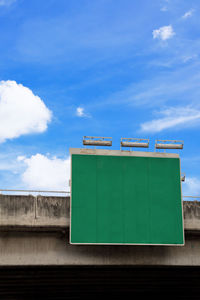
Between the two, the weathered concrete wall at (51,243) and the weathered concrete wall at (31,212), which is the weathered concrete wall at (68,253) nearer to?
the weathered concrete wall at (51,243)

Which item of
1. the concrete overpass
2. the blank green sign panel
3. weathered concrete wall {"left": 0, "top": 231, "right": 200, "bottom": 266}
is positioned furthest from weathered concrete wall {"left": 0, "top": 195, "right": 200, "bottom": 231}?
weathered concrete wall {"left": 0, "top": 231, "right": 200, "bottom": 266}

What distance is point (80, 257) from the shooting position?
2733cm

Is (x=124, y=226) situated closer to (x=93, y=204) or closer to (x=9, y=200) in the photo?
(x=93, y=204)

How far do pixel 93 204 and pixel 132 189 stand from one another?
Answer: 2.50 metres

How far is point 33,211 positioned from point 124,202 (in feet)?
17.4

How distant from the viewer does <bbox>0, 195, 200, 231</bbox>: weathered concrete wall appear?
85.1 feet

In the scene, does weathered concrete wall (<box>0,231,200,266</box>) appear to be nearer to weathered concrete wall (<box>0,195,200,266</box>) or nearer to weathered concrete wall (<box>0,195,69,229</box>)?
weathered concrete wall (<box>0,195,200,266</box>)

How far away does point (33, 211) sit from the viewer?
86.3ft

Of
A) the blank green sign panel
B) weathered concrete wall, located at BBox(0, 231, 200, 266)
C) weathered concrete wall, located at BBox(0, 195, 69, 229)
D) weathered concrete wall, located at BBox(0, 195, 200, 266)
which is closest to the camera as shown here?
weathered concrete wall, located at BBox(0, 195, 69, 229)

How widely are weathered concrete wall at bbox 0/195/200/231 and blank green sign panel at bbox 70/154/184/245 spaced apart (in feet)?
2.06

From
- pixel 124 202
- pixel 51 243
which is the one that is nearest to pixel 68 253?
pixel 51 243

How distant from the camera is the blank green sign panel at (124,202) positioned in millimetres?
27125

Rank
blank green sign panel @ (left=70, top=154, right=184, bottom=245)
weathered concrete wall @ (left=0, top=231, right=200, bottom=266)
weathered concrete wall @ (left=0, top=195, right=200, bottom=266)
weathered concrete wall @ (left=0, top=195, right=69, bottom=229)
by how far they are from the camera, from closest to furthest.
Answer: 1. weathered concrete wall @ (left=0, top=195, right=69, bottom=229)
2. weathered concrete wall @ (left=0, top=195, right=200, bottom=266)
3. weathered concrete wall @ (left=0, top=231, right=200, bottom=266)
4. blank green sign panel @ (left=70, top=154, right=184, bottom=245)
